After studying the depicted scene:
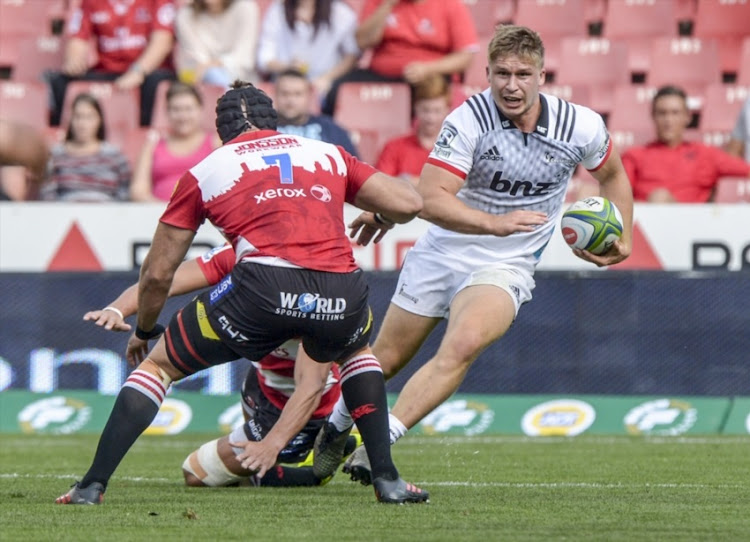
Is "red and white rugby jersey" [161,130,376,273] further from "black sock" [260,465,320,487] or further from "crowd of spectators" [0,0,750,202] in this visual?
"crowd of spectators" [0,0,750,202]

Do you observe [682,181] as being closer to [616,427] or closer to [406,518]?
[616,427]

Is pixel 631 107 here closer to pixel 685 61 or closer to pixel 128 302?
pixel 685 61

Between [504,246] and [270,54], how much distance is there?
6.57 meters

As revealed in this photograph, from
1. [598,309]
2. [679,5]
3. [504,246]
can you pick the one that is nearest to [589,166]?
[504,246]

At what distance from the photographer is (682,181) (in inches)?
457

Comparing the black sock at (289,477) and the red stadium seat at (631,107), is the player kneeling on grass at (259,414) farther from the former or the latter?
the red stadium seat at (631,107)

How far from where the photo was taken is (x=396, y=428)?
21.6 ft

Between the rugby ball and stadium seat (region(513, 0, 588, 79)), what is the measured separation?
7962 millimetres

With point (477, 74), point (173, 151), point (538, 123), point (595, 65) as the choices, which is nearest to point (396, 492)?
point (538, 123)

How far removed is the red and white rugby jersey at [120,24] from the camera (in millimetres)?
13555

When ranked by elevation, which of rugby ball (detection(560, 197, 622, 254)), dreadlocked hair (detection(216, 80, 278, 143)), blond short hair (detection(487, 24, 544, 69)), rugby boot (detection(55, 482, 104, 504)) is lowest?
rugby boot (detection(55, 482, 104, 504))

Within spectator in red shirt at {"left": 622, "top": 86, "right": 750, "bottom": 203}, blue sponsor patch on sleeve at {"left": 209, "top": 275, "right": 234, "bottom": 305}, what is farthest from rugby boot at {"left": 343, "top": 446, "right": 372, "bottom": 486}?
spectator in red shirt at {"left": 622, "top": 86, "right": 750, "bottom": 203}

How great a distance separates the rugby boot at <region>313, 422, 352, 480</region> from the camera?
6727 millimetres

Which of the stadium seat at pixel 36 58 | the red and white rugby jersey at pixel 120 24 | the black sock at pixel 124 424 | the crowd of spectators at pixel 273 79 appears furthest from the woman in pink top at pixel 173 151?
the black sock at pixel 124 424
